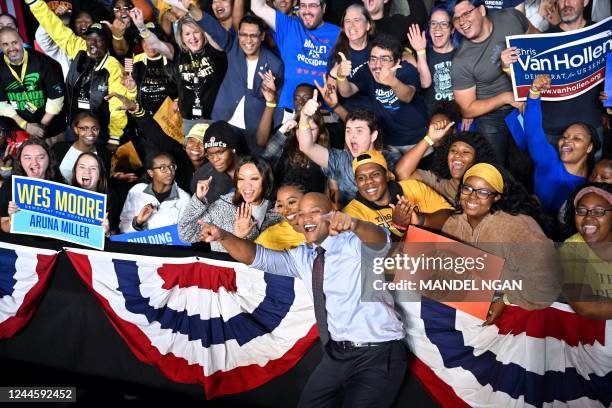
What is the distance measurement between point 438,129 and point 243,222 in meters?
1.44

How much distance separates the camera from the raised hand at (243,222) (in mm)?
4824

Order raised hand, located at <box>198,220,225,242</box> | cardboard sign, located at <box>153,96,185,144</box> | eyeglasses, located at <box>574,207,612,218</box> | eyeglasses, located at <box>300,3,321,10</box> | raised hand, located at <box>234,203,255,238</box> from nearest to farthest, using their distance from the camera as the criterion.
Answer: eyeglasses, located at <box>574,207,612,218</box>
raised hand, located at <box>198,220,225,242</box>
raised hand, located at <box>234,203,255,238</box>
eyeglasses, located at <box>300,3,321,10</box>
cardboard sign, located at <box>153,96,185,144</box>

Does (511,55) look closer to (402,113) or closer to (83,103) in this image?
(402,113)

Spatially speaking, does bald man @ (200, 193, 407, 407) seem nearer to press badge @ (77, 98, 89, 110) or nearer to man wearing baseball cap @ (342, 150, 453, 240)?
man wearing baseball cap @ (342, 150, 453, 240)

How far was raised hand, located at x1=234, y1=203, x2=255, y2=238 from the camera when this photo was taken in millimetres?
4824

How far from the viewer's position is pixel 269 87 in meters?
5.86

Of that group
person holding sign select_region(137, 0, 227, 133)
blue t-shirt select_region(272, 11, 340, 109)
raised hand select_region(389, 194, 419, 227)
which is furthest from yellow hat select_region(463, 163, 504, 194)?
person holding sign select_region(137, 0, 227, 133)

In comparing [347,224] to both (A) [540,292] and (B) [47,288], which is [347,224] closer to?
(A) [540,292]

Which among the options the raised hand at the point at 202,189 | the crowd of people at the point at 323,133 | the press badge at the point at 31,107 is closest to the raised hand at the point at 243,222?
the crowd of people at the point at 323,133

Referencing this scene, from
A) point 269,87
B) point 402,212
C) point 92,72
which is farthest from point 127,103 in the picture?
point 402,212

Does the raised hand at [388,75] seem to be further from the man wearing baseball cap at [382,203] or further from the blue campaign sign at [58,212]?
the blue campaign sign at [58,212]

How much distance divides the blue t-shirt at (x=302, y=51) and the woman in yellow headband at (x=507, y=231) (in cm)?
191

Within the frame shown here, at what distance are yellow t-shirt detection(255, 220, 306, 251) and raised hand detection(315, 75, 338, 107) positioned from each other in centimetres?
121

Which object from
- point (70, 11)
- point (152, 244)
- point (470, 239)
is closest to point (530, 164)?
point (470, 239)
